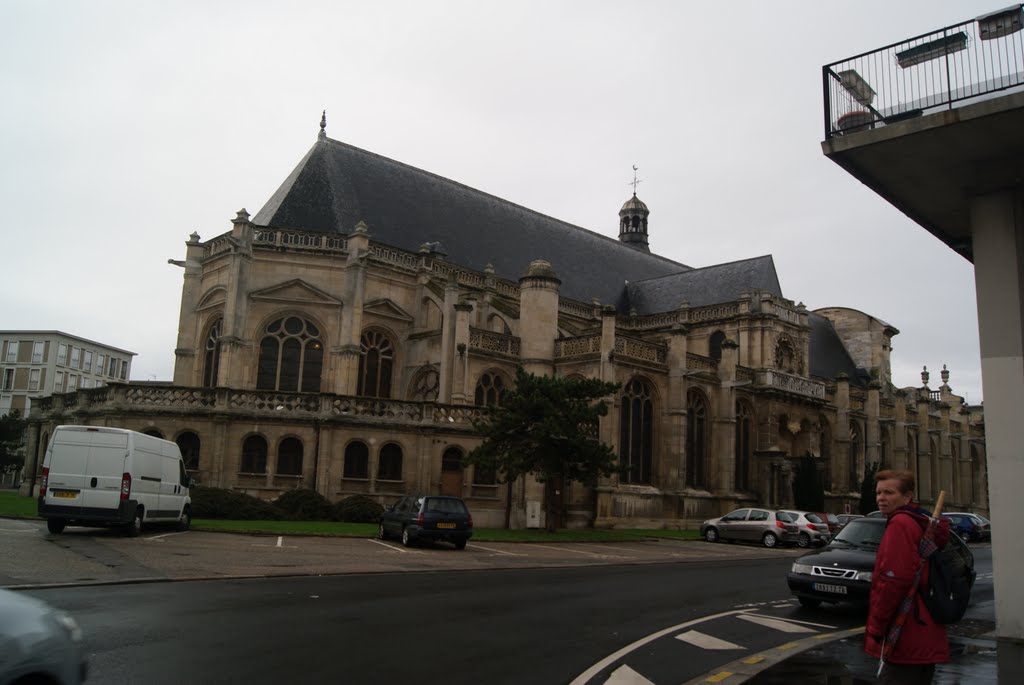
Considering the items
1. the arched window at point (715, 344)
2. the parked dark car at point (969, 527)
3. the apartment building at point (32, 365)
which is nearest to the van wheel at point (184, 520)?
the arched window at point (715, 344)

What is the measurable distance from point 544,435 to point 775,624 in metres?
14.9

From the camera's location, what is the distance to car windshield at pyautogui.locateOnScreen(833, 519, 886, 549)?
12562mm

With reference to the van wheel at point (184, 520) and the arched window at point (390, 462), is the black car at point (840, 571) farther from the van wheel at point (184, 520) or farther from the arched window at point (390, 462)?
the arched window at point (390, 462)

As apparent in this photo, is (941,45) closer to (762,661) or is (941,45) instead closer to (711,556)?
(762,661)

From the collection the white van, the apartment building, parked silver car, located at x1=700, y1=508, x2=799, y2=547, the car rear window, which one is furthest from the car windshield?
the apartment building

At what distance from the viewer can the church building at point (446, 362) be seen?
91.0 feet

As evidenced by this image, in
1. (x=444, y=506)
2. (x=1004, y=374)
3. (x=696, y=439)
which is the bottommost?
(x=444, y=506)

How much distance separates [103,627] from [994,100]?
10.3 m

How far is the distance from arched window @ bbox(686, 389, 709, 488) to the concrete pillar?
28536 millimetres

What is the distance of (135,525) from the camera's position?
719 inches

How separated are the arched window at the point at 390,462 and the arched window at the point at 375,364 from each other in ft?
21.0

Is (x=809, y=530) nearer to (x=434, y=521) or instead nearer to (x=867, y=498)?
A: (x=434, y=521)

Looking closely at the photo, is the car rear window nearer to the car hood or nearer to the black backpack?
the car hood

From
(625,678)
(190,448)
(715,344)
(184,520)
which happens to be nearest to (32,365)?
(190,448)
